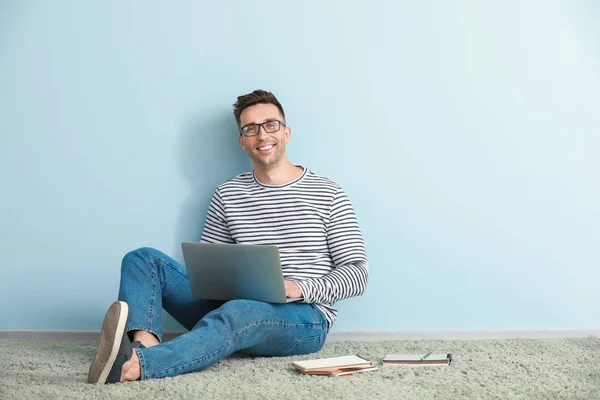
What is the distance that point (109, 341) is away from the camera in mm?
1918

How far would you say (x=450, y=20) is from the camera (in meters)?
2.87

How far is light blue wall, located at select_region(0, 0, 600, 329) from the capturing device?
2.88 m

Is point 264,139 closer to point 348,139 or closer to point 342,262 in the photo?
point 348,139

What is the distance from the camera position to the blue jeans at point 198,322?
82.3 inches

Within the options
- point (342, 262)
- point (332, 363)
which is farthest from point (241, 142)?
point (332, 363)

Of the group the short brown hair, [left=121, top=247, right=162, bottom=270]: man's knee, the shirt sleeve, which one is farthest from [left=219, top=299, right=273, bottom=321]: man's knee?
the short brown hair

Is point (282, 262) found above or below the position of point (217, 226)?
below

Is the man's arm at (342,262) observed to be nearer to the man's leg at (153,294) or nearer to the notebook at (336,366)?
the notebook at (336,366)

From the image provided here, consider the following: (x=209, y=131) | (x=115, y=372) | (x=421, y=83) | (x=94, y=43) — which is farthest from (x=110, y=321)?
(x=421, y=83)

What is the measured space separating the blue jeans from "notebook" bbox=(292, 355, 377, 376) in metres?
0.17

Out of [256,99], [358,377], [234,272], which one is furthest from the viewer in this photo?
[256,99]

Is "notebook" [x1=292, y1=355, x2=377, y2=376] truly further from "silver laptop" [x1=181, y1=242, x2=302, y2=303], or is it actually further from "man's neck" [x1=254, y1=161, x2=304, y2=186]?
"man's neck" [x1=254, y1=161, x2=304, y2=186]

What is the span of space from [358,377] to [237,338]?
400mm

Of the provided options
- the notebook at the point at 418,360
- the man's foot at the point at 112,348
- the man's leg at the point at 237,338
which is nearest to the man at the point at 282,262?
the man's leg at the point at 237,338
